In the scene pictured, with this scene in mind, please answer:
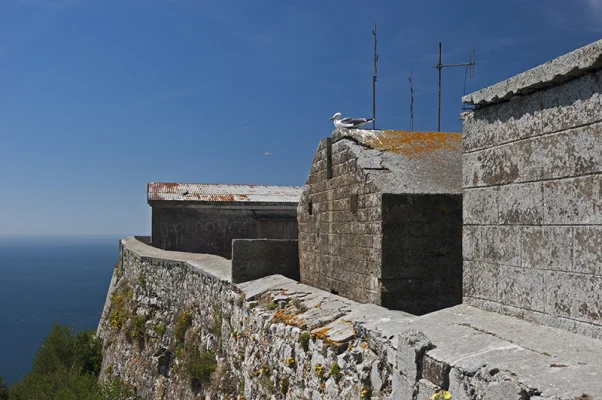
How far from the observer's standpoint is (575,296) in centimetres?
316

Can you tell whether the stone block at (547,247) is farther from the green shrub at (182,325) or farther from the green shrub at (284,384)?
the green shrub at (182,325)

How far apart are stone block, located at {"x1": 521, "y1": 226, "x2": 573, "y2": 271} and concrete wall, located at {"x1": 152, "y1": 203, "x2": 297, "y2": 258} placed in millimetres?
14927

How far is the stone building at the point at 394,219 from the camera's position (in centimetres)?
607

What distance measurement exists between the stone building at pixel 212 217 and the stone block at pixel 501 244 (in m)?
14.5

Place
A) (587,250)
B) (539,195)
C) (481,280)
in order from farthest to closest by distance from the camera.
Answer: (481,280) < (539,195) < (587,250)

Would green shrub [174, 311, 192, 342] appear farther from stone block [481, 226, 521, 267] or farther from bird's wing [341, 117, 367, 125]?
stone block [481, 226, 521, 267]

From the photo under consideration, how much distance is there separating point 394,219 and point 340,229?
1178mm

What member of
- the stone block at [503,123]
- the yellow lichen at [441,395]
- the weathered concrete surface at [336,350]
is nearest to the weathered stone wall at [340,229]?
the weathered concrete surface at [336,350]

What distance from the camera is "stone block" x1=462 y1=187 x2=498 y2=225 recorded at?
3.89m

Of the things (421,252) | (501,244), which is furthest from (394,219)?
(501,244)

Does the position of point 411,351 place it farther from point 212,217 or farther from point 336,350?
point 212,217

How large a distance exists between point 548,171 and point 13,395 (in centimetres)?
1806

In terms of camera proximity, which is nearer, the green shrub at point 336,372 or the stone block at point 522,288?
the stone block at point 522,288

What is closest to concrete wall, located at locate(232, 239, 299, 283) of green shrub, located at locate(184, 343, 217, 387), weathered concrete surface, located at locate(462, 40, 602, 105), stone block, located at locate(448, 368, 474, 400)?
green shrub, located at locate(184, 343, 217, 387)
